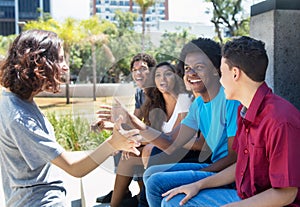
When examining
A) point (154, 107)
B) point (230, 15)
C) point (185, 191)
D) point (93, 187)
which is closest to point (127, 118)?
point (185, 191)

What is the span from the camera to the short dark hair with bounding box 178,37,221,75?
6.73 ft

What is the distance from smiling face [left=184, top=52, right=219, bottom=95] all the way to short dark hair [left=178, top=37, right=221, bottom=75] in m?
0.03

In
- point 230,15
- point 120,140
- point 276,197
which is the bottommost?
point 276,197

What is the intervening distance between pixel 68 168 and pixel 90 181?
2001mm

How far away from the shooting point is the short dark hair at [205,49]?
205cm

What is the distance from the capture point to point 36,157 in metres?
1.52

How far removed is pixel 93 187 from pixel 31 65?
1956 millimetres

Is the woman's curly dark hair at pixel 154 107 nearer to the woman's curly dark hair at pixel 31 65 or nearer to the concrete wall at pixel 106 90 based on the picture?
the concrete wall at pixel 106 90

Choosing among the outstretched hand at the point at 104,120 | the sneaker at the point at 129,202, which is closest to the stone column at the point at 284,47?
the outstretched hand at the point at 104,120

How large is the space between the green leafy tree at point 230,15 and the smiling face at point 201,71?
752 inches

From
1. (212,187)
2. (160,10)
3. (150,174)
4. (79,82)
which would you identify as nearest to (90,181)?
(79,82)

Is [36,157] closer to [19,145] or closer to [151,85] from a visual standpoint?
[19,145]

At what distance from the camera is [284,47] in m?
2.23

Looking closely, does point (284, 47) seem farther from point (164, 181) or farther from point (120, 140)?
point (120, 140)
